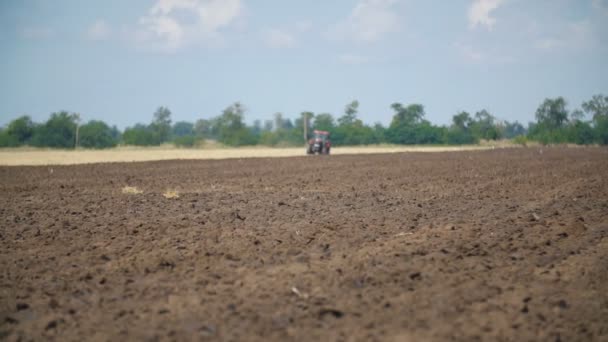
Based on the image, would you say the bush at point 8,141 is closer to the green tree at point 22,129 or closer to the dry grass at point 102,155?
the green tree at point 22,129

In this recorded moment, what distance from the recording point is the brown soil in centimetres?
457

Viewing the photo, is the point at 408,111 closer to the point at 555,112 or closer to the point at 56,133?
the point at 555,112

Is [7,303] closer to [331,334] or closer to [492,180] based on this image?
[331,334]

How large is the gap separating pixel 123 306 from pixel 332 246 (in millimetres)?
3123

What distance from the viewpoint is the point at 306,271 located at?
6.08 meters

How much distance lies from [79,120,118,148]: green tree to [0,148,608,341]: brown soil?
6027 centimetres

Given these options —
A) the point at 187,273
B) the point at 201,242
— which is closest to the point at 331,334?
the point at 187,273

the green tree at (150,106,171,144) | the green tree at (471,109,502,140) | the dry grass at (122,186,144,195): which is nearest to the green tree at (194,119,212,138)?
the green tree at (150,106,171,144)

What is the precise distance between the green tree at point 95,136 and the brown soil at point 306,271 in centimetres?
6027

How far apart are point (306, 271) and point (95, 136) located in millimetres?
68915

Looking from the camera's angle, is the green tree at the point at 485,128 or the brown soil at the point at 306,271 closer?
the brown soil at the point at 306,271

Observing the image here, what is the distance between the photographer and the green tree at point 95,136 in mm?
69312

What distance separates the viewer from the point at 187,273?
20.4 ft

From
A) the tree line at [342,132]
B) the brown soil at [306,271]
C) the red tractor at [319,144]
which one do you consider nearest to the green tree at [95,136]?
the tree line at [342,132]
